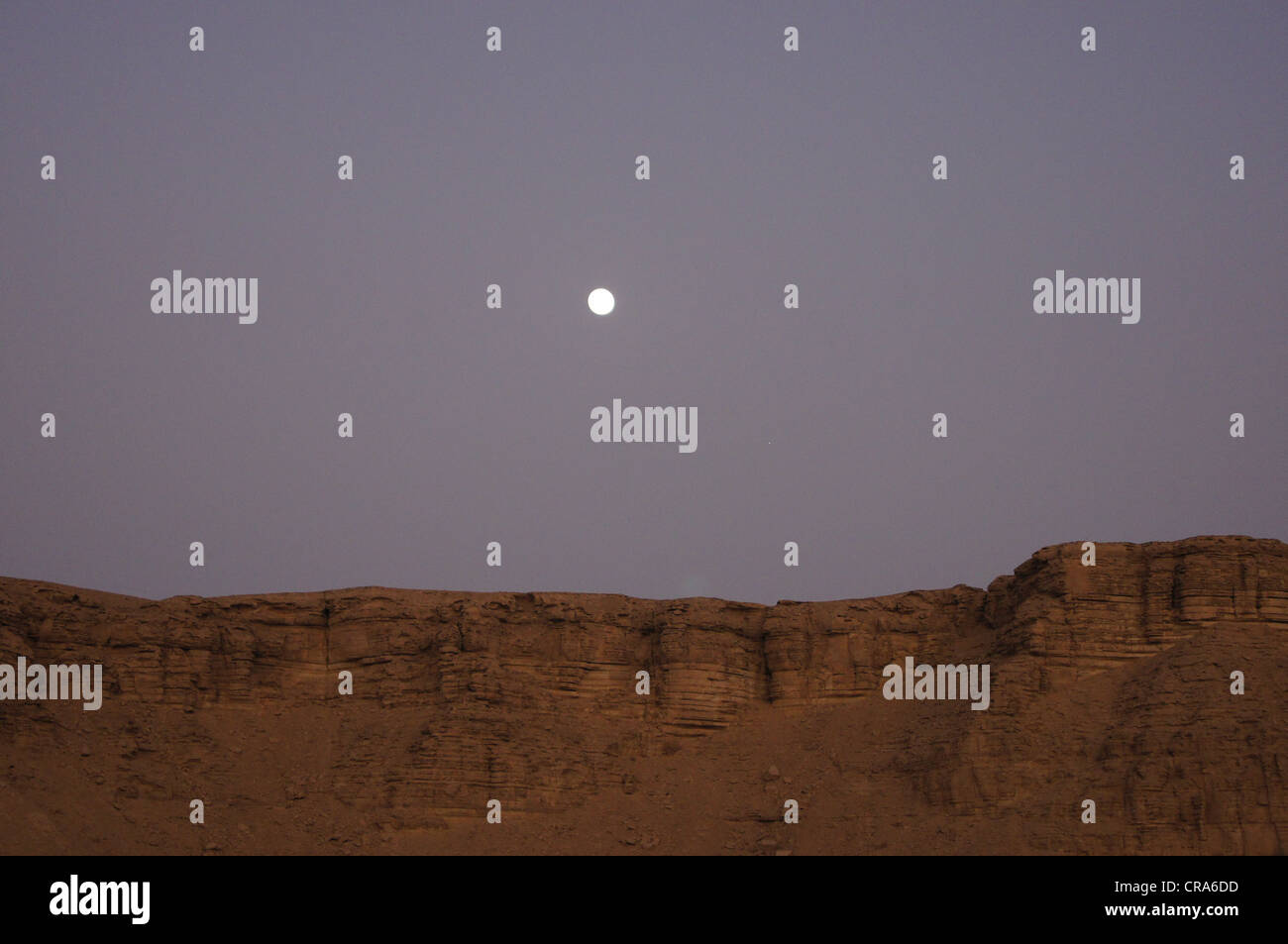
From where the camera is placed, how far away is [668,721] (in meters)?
65.2

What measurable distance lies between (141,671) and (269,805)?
897 centimetres

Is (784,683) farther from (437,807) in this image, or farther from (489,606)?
(437,807)

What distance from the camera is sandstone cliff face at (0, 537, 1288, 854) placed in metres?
51.9

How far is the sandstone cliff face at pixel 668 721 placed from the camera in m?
51.9

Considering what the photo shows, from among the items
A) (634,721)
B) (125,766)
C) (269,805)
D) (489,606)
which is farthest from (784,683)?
(125,766)

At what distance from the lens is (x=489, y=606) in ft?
220
